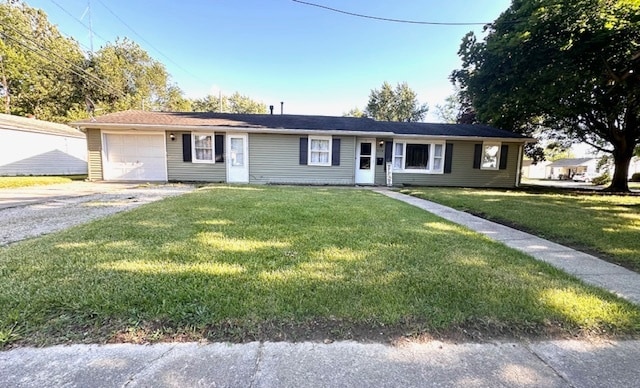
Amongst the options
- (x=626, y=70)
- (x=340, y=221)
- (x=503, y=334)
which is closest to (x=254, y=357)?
(x=503, y=334)

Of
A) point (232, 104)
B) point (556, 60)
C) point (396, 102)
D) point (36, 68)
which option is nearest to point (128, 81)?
point (36, 68)

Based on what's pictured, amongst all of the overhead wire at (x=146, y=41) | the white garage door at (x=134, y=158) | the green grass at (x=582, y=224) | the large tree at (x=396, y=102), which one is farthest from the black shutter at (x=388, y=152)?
the large tree at (x=396, y=102)

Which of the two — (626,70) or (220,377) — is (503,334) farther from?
(626,70)

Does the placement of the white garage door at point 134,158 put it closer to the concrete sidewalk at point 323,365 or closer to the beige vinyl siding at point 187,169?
the beige vinyl siding at point 187,169

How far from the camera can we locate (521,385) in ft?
5.03

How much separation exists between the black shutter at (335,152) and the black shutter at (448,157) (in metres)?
5.29

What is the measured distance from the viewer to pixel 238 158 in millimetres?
12266

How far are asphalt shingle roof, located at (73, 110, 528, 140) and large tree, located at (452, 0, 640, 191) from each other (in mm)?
1664

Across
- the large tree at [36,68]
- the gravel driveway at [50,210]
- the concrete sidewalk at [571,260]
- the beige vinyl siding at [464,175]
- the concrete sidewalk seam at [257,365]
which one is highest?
the large tree at [36,68]

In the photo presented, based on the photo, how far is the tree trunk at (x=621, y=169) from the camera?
14.3 metres

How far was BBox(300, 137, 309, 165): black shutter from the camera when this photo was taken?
12.3 metres

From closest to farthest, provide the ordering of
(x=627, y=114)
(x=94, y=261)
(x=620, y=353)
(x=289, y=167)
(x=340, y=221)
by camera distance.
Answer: (x=620, y=353) → (x=94, y=261) → (x=340, y=221) → (x=289, y=167) → (x=627, y=114)

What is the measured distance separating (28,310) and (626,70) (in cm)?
1589

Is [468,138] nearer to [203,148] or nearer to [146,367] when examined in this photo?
[203,148]
